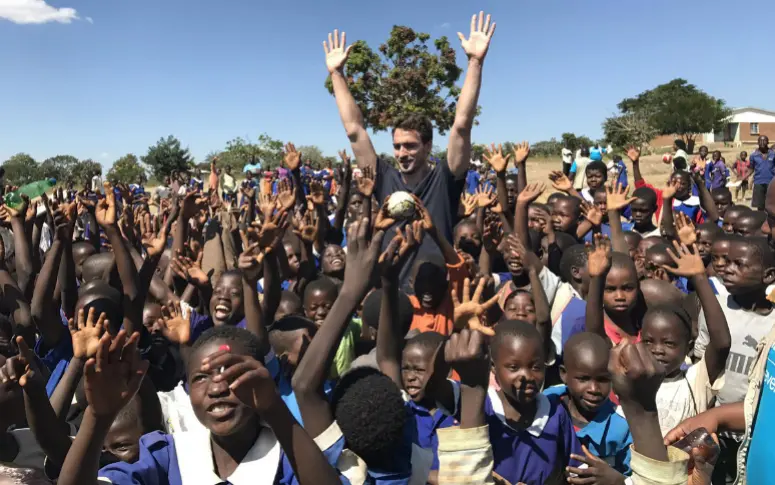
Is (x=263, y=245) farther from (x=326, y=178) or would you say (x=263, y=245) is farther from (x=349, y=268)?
(x=326, y=178)

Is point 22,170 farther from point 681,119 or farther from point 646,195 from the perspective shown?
point 681,119

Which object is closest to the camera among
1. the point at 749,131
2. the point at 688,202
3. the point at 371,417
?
the point at 371,417

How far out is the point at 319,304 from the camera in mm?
3719

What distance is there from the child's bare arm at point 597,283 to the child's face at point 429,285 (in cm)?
76

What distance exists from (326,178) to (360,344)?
541 inches

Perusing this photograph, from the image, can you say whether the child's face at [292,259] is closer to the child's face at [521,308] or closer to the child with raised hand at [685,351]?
the child's face at [521,308]

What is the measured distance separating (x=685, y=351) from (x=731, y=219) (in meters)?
3.11

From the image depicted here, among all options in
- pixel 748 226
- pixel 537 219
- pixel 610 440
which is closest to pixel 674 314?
pixel 610 440

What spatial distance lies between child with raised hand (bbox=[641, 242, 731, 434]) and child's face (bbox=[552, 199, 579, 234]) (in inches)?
96.1

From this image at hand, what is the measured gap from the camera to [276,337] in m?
2.77

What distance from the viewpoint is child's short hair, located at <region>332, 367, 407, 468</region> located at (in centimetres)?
169

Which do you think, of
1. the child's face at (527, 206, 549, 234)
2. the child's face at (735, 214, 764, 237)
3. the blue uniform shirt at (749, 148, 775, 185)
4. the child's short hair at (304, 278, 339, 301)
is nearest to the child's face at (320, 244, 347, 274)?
the child's short hair at (304, 278, 339, 301)

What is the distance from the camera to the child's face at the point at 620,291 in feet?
11.1

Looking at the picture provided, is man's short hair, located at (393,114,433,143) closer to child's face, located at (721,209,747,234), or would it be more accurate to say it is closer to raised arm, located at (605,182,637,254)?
raised arm, located at (605,182,637,254)
